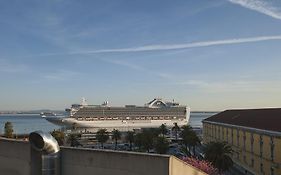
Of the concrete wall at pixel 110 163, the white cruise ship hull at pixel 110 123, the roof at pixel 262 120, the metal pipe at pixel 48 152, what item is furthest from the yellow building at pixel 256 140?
the white cruise ship hull at pixel 110 123

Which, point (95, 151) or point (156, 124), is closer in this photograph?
point (95, 151)

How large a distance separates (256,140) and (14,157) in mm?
32990

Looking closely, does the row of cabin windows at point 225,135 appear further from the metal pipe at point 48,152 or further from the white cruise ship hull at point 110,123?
the white cruise ship hull at point 110,123

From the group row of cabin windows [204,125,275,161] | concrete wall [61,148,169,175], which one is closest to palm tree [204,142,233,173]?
row of cabin windows [204,125,275,161]

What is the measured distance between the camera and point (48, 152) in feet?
43.8

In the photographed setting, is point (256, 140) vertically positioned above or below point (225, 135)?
above

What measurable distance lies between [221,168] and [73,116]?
319ft

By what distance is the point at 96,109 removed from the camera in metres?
129

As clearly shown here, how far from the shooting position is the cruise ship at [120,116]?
128 metres

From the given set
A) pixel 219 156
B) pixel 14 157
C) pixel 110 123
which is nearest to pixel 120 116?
pixel 110 123

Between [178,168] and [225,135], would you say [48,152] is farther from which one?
[225,135]

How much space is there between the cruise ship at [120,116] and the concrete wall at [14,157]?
361 feet

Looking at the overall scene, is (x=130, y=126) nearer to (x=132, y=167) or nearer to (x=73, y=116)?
(x=73, y=116)

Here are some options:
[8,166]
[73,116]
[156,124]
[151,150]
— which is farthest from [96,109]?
[8,166]
